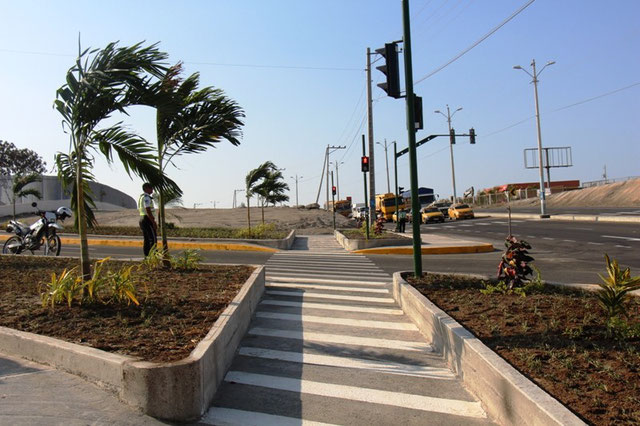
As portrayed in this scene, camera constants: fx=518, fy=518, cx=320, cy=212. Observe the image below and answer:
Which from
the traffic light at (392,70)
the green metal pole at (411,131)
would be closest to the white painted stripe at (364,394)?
the green metal pole at (411,131)

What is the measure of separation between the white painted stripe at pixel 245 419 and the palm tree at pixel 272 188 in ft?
65.7

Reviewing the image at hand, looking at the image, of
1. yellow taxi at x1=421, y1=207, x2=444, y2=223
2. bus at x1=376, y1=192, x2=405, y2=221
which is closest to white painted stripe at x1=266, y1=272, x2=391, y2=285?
yellow taxi at x1=421, y1=207, x2=444, y2=223

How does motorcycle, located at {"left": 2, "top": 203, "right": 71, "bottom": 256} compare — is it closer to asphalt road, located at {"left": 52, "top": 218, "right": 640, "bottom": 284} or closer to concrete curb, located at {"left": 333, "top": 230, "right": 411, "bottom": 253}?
asphalt road, located at {"left": 52, "top": 218, "right": 640, "bottom": 284}

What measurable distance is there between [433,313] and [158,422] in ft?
10.3

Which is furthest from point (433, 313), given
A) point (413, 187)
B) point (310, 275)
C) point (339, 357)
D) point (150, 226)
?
point (150, 226)

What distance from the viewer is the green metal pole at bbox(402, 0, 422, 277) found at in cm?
826

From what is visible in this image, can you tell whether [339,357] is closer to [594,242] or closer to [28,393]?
[28,393]

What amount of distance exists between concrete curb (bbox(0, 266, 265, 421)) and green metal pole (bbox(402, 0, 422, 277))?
3997mm

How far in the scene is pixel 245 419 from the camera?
12.5 feet

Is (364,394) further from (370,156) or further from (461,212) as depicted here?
(461,212)

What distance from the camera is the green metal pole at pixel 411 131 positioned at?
826 centimetres

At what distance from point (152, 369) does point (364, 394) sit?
172 centimetres

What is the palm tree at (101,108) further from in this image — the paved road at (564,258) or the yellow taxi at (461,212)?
the yellow taxi at (461,212)

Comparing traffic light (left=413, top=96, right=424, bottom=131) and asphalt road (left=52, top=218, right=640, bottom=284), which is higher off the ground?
traffic light (left=413, top=96, right=424, bottom=131)
